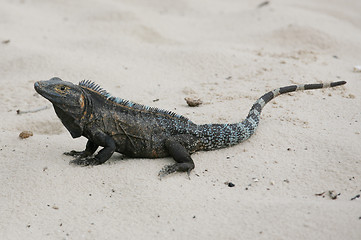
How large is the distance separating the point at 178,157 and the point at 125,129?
2.70 ft

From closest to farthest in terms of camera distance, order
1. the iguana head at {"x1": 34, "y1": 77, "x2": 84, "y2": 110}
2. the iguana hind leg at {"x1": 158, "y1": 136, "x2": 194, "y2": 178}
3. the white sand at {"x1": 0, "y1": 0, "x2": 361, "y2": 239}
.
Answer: the white sand at {"x1": 0, "y1": 0, "x2": 361, "y2": 239} → the iguana head at {"x1": 34, "y1": 77, "x2": 84, "y2": 110} → the iguana hind leg at {"x1": 158, "y1": 136, "x2": 194, "y2": 178}

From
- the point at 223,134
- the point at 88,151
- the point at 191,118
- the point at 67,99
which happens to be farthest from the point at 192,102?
the point at 67,99

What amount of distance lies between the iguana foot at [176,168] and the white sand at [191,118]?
0.32ft

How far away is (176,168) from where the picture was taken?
18.2 ft

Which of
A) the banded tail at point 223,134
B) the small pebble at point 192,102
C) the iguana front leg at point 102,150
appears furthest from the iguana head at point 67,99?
the small pebble at point 192,102

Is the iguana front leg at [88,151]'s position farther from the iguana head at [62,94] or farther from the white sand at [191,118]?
the iguana head at [62,94]

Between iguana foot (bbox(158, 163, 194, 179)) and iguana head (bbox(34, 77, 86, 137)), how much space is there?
1.23 meters

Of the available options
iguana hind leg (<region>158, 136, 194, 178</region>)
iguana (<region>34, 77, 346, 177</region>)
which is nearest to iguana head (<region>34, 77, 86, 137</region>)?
iguana (<region>34, 77, 346, 177</region>)

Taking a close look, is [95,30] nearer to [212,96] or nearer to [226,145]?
[212,96]

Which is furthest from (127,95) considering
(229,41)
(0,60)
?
(229,41)

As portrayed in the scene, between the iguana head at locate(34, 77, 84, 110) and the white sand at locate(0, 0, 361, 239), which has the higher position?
the iguana head at locate(34, 77, 84, 110)

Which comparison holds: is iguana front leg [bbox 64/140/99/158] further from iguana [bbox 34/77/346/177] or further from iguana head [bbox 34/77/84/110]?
iguana head [bbox 34/77/84/110]

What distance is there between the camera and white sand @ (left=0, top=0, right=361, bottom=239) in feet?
15.2

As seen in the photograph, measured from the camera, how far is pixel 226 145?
620cm
